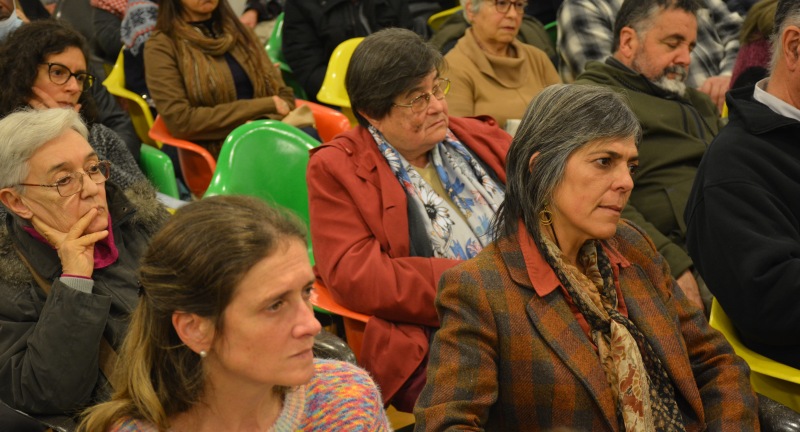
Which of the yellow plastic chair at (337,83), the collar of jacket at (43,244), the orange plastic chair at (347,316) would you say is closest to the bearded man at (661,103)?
the orange plastic chair at (347,316)

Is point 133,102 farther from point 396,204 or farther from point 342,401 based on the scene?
point 342,401

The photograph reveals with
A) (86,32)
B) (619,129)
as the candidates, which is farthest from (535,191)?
(86,32)

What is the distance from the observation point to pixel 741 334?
235 centimetres

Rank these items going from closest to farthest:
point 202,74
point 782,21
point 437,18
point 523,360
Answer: point 523,360 < point 782,21 < point 202,74 < point 437,18

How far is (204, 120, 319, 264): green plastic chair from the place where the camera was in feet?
10.2

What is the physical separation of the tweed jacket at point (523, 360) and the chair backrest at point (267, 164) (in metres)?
1.34

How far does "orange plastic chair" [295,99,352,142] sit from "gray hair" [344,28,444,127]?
142 cm

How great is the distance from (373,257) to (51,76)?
1.33 metres

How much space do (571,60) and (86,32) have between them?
8.25 feet

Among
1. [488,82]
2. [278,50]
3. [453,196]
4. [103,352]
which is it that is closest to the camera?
[103,352]

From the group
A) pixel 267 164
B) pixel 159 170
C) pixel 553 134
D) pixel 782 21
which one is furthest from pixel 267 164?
pixel 782 21

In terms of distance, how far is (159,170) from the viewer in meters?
3.63

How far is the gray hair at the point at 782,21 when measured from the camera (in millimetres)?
2395

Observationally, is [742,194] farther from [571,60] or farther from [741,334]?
[571,60]
